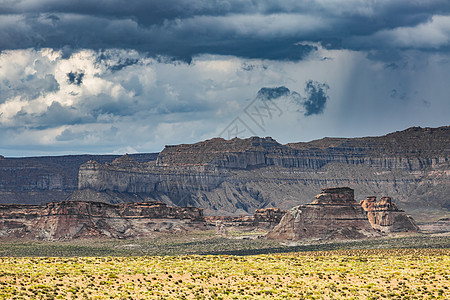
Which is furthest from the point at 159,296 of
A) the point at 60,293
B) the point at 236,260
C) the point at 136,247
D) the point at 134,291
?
the point at 136,247

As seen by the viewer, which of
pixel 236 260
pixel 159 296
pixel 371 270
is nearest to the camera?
pixel 159 296

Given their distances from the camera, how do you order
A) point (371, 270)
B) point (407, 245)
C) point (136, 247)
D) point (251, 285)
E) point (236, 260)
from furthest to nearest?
point (136, 247)
point (407, 245)
point (236, 260)
point (371, 270)
point (251, 285)

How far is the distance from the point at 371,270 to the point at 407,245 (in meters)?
75.1

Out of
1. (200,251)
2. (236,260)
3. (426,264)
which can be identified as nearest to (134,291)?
(236,260)

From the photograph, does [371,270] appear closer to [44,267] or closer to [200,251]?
[44,267]

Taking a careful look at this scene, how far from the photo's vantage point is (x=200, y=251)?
182 metres

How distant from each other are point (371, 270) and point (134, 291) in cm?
3306

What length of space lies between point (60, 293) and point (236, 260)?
121ft

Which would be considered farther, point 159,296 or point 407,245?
point 407,245

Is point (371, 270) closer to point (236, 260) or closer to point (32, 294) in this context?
point (236, 260)

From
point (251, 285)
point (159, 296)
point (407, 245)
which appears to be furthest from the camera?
point (407, 245)

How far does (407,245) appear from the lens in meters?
176

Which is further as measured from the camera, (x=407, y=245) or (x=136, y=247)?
(x=136, y=247)

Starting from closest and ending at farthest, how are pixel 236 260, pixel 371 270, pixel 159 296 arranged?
pixel 159 296 → pixel 371 270 → pixel 236 260
